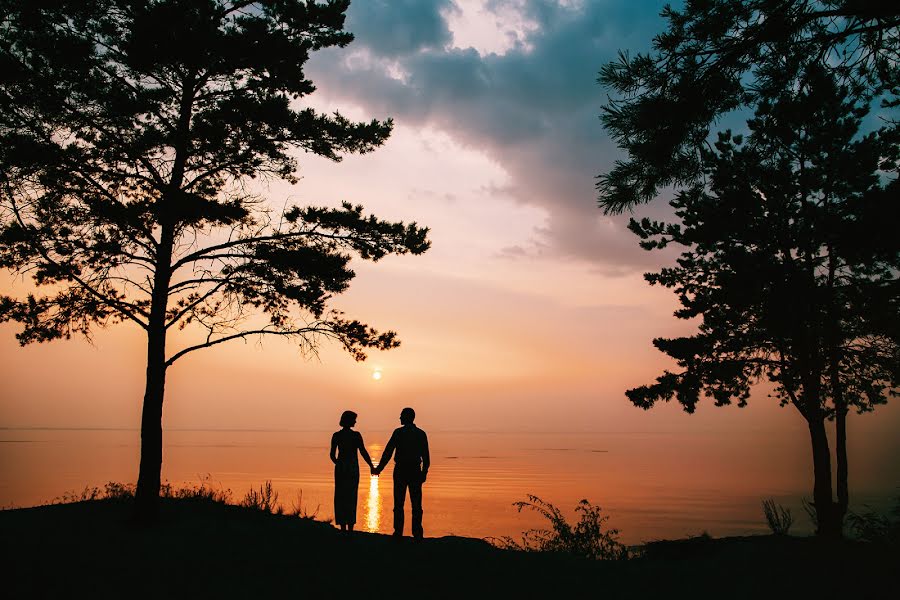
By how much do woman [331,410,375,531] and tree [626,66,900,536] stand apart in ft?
34.9

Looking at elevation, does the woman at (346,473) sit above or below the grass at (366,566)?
above

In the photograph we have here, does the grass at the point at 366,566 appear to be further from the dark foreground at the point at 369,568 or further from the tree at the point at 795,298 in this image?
the tree at the point at 795,298

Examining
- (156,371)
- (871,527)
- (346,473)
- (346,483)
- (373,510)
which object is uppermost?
(156,371)

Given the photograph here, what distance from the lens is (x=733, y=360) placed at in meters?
18.2

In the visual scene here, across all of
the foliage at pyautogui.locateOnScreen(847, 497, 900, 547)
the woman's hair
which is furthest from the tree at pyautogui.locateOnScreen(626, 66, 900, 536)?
the woman's hair

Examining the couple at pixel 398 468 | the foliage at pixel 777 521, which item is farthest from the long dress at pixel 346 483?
the foliage at pixel 777 521

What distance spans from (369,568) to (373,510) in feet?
104

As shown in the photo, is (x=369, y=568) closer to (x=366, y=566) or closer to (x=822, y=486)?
(x=366, y=566)

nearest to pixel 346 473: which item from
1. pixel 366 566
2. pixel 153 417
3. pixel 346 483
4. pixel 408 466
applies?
pixel 346 483

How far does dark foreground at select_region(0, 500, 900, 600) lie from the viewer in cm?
712

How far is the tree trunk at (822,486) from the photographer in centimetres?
1517

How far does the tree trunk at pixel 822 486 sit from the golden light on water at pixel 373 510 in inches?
578

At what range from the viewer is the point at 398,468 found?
1020 centimetres

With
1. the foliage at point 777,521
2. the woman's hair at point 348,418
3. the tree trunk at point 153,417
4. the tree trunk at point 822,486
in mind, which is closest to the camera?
the woman's hair at point 348,418
